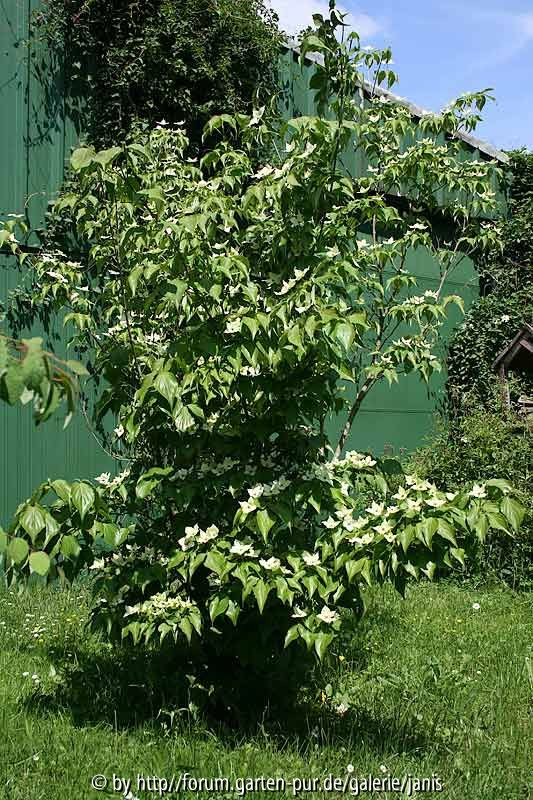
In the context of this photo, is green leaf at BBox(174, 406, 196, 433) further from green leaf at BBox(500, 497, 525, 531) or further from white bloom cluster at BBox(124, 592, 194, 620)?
green leaf at BBox(500, 497, 525, 531)

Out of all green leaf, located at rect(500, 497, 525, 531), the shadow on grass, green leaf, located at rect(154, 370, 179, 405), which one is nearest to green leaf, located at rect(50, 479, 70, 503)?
green leaf, located at rect(154, 370, 179, 405)

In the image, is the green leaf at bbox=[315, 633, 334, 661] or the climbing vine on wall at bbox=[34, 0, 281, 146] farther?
the climbing vine on wall at bbox=[34, 0, 281, 146]

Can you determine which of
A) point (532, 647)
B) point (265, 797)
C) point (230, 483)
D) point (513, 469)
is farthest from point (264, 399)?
point (513, 469)

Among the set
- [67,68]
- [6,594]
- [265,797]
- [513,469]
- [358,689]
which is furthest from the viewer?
[513,469]

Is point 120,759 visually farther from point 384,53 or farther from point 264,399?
point 384,53

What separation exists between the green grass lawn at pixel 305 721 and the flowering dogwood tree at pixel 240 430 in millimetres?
347

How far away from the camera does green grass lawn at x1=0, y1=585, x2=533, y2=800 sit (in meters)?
2.95

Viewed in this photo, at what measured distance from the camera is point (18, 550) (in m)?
2.37

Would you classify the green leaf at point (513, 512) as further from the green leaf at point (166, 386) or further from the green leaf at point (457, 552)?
the green leaf at point (166, 386)

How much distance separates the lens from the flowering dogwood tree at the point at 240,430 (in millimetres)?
2705

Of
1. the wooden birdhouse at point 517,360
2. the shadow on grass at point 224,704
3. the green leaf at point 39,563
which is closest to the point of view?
the green leaf at point 39,563

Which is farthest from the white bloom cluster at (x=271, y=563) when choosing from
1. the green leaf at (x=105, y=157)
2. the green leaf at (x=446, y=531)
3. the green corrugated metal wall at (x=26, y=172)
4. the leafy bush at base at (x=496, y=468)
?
the leafy bush at base at (x=496, y=468)

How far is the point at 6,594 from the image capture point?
5.00 m

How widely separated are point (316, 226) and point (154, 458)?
1053 millimetres
